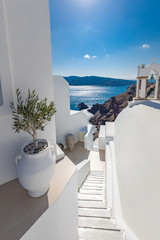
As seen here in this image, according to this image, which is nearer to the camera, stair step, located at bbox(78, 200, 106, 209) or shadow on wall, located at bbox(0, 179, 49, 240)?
shadow on wall, located at bbox(0, 179, 49, 240)

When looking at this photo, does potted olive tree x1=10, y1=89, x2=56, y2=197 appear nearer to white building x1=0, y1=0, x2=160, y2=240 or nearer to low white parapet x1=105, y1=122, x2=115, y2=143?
white building x1=0, y1=0, x2=160, y2=240

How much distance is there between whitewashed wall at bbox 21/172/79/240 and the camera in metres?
1.45

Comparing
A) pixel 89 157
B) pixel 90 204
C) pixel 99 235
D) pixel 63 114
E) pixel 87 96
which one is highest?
pixel 63 114

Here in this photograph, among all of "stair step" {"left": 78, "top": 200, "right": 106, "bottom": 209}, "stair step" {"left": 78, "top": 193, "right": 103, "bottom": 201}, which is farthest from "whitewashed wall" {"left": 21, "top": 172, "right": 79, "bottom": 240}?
"stair step" {"left": 78, "top": 193, "right": 103, "bottom": 201}

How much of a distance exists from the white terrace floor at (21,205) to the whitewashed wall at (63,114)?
655 centimetres

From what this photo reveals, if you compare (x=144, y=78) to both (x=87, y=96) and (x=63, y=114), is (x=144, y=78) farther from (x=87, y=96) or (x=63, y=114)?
(x=87, y=96)

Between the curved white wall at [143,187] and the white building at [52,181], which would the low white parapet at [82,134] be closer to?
the curved white wall at [143,187]

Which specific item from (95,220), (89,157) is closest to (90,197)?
(95,220)

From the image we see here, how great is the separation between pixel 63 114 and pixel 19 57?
715 cm

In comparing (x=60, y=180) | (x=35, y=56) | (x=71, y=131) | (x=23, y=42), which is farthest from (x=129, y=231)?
(x=71, y=131)

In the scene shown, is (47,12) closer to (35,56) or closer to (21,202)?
(35,56)

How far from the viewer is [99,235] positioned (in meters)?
2.27

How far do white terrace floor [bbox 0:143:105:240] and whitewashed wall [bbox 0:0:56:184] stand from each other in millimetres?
333

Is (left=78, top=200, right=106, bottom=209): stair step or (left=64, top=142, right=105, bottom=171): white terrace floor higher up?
(left=78, top=200, right=106, bottom=209): stair step
